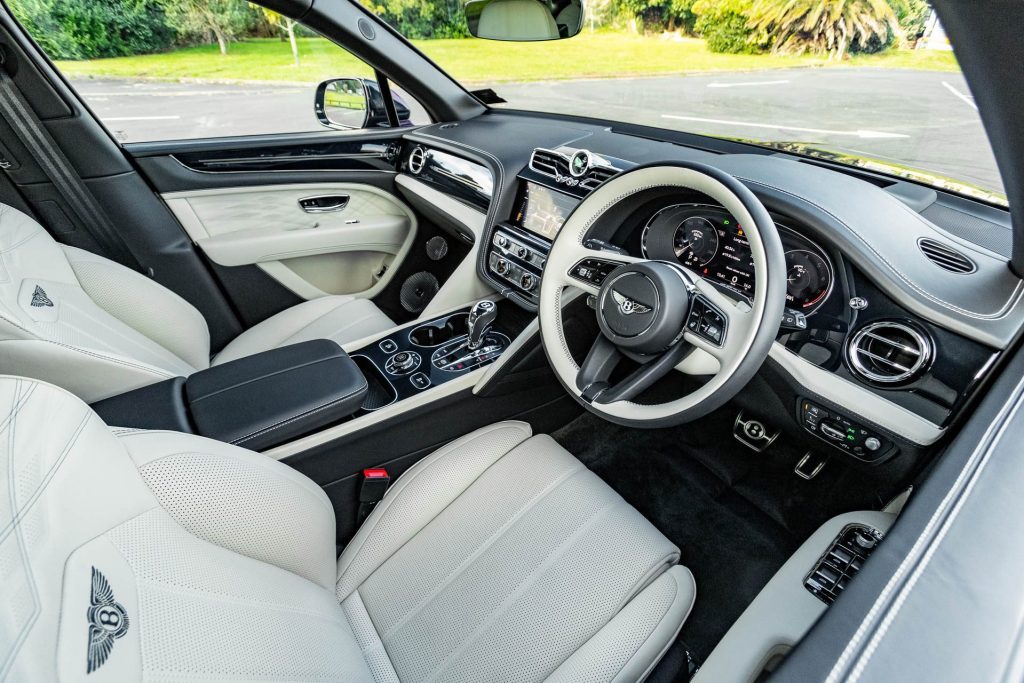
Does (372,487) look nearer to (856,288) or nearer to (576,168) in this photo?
(576,168)

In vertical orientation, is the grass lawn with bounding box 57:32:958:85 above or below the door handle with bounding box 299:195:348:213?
above

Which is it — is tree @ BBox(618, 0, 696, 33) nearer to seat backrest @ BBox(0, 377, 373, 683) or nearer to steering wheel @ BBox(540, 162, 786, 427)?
steering wheel @ BBox(540, 162, 786, 427)

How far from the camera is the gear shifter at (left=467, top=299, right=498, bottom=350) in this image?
5.83 ft

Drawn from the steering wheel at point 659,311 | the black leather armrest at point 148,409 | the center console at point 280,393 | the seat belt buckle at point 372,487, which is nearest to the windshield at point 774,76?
the steering wheel at point 659,311

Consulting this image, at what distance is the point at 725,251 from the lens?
51.6 inches

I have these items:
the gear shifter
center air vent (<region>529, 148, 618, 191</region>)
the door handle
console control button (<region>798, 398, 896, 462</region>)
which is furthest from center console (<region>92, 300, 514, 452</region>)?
the door handle

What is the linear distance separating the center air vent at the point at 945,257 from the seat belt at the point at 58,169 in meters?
2.43

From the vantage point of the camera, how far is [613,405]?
1.12 meters

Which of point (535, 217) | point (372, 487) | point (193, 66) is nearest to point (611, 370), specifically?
point (372, 487)

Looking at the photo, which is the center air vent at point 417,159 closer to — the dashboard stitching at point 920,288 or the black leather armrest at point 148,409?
the black leather armrest at point 148,409

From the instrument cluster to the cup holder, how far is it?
2.30 ft

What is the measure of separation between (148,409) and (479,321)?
0.91 m

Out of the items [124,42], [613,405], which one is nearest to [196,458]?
[613,405]

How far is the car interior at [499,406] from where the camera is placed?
0.71 metres
